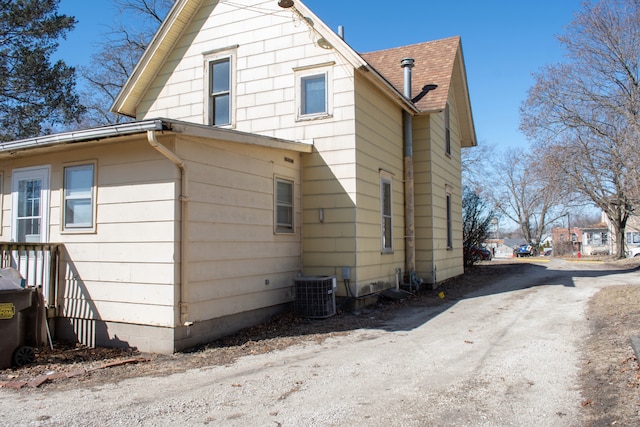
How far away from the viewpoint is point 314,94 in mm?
10680

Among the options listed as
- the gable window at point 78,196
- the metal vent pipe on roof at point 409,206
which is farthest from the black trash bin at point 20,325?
the metal vent pipe on roof at point 409,206

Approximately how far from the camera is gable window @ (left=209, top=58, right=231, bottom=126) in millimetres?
11711

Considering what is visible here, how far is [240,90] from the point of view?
11.4 metres

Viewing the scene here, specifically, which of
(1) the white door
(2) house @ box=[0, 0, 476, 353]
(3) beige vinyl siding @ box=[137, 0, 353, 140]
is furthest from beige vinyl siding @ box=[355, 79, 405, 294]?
(1) the white door

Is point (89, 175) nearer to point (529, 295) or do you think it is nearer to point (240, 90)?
point (240, 90)

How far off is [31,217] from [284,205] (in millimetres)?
4437

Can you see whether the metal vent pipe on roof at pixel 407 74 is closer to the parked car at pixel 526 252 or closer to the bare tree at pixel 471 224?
the bare tree at pixel 471 224

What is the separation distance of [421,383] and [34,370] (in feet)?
15.4

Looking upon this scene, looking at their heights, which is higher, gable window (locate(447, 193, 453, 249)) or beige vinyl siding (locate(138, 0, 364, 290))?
beige vinyl siding (locate(138, 0, 364, 290))

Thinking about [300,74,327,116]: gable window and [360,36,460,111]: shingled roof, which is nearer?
[300,74,327,116]: gable window

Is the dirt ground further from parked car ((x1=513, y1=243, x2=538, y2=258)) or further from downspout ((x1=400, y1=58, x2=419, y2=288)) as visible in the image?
parked car ((x1=513, y1=243, x2=538, y2=258))

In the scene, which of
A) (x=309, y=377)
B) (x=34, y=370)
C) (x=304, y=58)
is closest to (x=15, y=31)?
(x=304, y=58)

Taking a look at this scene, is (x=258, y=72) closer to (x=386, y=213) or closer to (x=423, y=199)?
(x=386, y=213)

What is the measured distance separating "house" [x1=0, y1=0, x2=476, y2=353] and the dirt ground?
0.36 meters
